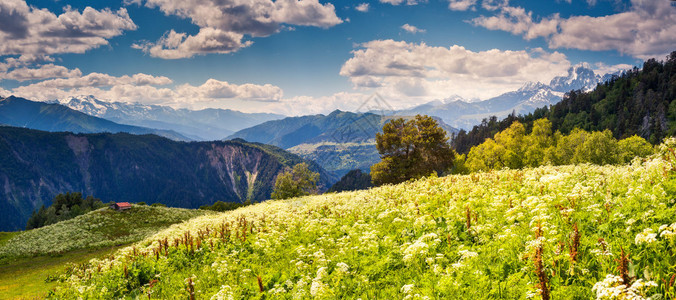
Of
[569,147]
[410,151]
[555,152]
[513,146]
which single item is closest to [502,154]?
[513,146]

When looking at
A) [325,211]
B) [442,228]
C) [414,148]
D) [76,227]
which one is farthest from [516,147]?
[76,227]

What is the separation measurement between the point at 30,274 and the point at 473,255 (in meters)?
44.4

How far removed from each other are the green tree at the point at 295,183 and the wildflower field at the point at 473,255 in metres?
73.0

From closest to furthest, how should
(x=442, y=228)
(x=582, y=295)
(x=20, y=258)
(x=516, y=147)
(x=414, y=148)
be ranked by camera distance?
1. (x=582, y=295)
2. (x=442, y=228)
3. (x=20, y=258)
4. (x=414, y=148)
5. (x=516, y=147)

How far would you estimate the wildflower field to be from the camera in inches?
231

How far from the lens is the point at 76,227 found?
59531 millimetres

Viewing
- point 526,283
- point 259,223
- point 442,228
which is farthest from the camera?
point 259,223

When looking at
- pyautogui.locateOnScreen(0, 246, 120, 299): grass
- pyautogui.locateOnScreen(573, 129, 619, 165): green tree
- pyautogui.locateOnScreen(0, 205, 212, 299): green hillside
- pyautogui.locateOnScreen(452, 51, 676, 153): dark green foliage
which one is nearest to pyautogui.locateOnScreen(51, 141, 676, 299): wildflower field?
pyautogui.locateOnScreen(0, 246, 120, 299): grass

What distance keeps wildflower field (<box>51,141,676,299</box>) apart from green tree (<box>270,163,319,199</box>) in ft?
240

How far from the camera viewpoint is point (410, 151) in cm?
5366

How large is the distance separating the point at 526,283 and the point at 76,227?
7516cm

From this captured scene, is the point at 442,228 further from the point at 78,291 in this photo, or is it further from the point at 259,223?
the point at 78,291

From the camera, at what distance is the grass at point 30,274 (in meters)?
24.9

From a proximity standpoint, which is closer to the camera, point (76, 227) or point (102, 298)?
point (102, 298)
